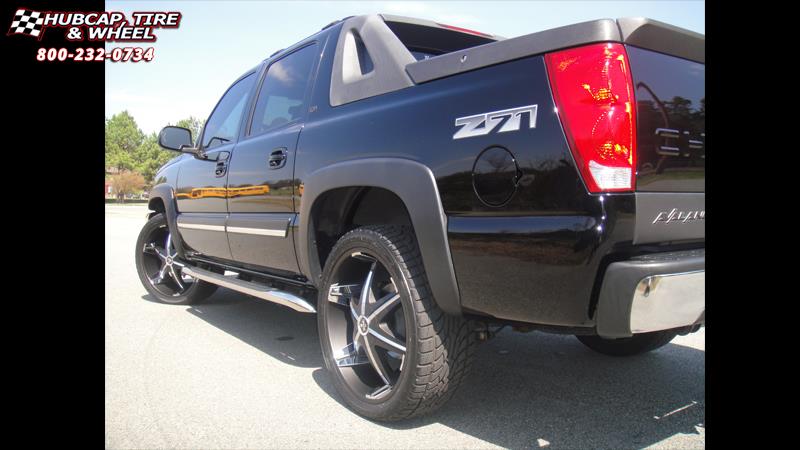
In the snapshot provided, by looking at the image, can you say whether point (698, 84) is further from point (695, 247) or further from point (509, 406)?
point (509, 406)

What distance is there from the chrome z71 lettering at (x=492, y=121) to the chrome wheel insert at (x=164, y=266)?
12.7 feet

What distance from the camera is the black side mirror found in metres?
4.39

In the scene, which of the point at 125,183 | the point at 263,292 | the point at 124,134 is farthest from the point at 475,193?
the point at 124,134

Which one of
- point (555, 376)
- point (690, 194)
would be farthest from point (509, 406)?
point (690, 194)

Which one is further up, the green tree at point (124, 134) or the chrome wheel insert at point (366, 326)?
the green tree at point (124, 134)

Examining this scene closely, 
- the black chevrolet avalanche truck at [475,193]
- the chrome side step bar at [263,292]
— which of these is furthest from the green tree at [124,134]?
the black chevrolet avalanche truck at [475,193]

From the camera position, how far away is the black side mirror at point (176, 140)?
4.39 metres

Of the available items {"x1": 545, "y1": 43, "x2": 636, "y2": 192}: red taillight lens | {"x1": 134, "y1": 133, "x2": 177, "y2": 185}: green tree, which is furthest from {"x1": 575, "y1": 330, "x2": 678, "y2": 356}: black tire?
{"x1": 134, "y1": 133, "x2": 177, "y2": 185}: green tree

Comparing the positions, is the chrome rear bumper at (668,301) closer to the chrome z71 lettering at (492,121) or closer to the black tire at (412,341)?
the chrome z71 lettering at (492,121)

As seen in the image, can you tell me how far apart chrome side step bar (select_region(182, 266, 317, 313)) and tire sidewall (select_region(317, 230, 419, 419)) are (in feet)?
0.65

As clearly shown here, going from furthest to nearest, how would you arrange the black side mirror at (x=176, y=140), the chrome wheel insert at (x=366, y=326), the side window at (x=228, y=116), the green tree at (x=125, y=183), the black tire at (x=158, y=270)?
the green tree at (x=125, y=183)
the black tire at (x=158, y=270)
the black side mirror at (x=176, y=140)
the side window at (x=228, y=116)
the chrome wheel insert at (x=366, y=326)

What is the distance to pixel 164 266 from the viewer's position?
5.25m
